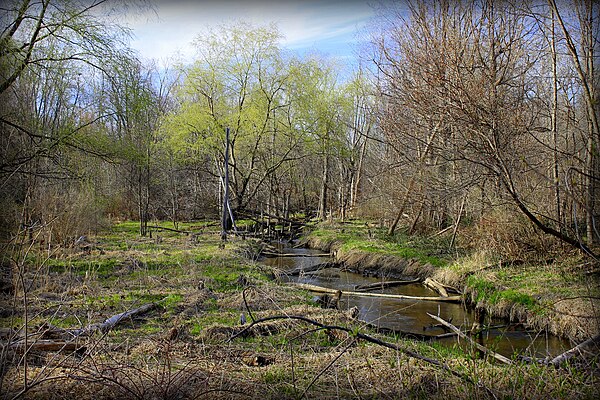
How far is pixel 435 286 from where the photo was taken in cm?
978

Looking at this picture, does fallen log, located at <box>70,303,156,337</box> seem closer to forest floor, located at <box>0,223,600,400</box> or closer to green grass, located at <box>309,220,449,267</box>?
forest floor, located at <box>0,223,600,400</box>

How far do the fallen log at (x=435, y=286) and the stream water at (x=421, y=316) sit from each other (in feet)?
0.41

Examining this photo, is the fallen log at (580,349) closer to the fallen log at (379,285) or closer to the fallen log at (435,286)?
the fallen log at (435,286)

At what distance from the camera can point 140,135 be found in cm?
1386

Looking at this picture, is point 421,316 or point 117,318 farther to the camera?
point 421,316

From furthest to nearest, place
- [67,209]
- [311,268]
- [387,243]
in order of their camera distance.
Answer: [387,243], [311,268], [67,209]

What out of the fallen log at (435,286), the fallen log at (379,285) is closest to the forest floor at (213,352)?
the fallen log at (379,285)

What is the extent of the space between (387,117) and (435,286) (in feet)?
15.3

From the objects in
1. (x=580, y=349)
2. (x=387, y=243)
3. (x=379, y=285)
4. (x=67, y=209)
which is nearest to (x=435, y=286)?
(x=379, y=285)

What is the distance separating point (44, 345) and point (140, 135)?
10.9 meters

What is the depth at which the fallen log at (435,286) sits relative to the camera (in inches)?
360

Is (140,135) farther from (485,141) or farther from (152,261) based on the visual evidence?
(485,141)

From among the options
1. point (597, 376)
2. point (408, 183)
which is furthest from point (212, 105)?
point (597, 376)

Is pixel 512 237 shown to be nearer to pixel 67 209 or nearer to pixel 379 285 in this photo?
pixel 379 285
